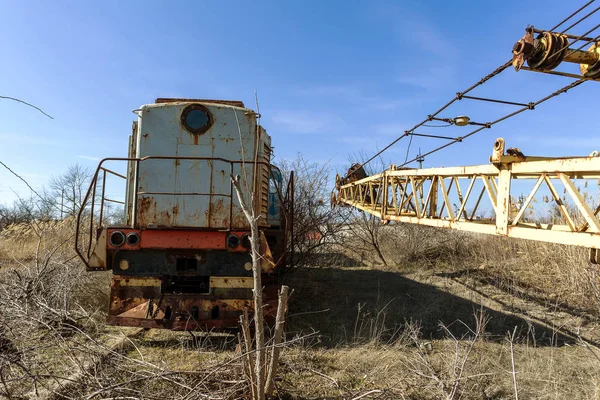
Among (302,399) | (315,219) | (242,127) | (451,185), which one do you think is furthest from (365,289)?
(302,399)

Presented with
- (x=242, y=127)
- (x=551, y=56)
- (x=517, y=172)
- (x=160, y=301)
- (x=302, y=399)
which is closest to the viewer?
(x=302, y=399)

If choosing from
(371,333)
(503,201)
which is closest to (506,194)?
(503,201)

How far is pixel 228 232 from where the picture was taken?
5.46 metres

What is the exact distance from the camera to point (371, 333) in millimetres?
6184

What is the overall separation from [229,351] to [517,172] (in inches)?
164

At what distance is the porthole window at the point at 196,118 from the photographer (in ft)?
20.0

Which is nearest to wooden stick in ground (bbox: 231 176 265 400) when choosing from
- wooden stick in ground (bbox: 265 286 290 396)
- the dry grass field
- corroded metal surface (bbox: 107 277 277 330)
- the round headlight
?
wooden stick in ground (bbox: 265 286 290 396)

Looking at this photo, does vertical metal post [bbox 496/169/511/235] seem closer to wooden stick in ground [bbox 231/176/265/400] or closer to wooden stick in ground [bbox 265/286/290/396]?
wooden stick in ground [bbox 265/286/290/396]

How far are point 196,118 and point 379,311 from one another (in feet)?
15.0

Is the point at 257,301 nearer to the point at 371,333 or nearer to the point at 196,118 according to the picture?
the point at 371,333

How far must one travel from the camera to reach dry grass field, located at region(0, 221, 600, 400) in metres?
3.63

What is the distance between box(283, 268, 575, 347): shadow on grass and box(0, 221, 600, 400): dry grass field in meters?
0.04

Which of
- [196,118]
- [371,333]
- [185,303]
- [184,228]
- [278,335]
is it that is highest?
[196,118]

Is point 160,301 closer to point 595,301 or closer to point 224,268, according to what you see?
point 224,268
